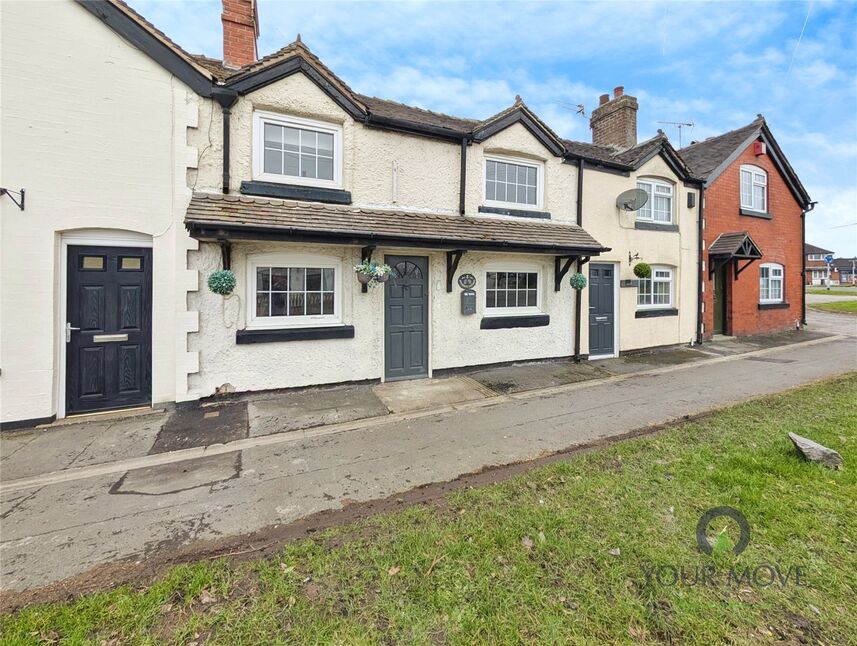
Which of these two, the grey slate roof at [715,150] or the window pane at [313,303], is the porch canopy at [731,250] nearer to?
the grey slate roof at [715,150]

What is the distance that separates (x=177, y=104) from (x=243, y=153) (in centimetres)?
Result: 109

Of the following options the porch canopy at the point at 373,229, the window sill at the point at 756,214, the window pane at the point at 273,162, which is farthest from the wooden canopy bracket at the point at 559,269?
the window sill at the point at 756,214

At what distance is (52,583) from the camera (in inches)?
98.8

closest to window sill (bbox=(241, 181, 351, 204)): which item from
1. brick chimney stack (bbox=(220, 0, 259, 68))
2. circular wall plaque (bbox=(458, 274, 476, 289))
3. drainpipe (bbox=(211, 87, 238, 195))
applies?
drainpipe (bbox=(211, 87, 238, 195))

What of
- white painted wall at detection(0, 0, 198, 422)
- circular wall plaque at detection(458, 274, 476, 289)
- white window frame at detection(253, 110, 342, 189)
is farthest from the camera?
circular wall plaque at detection(458, 274, 476, 289)

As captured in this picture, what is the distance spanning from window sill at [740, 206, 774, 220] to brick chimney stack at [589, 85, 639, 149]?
4.73 m

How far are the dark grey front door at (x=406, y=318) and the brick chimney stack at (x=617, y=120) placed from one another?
8566 millimetres

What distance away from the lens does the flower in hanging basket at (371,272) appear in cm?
651

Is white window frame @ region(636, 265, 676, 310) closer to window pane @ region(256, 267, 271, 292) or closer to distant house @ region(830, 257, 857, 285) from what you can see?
window pane @ region(256, 267, 271, 292)

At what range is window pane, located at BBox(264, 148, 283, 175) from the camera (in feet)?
21.3

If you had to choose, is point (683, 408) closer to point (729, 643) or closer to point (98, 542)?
point (729, 643)

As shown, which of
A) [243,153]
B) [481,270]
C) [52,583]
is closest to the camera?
[52,583]

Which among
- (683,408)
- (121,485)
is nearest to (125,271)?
(121,485)

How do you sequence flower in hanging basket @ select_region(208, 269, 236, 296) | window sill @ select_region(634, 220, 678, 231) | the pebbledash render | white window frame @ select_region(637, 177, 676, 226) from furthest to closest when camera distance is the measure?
1. white window frame @ select_region(637, 177, 676, 226)
2. window sill @ select_region(634, 220, 678, 231)
3. flower in hanging basket @ select_region(208, 269, 236, 296)
4. the pebbledash render
